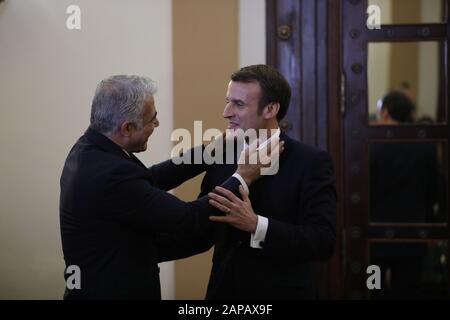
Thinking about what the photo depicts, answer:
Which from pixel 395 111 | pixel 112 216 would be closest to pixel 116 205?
pixel 112 216

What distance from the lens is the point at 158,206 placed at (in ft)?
6.65

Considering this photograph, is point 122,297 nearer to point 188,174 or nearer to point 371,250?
point 188,174

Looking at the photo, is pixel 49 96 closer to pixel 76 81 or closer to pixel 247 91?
pixel 76 81

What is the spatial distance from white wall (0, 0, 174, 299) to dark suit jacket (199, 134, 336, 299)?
1407 millimetres

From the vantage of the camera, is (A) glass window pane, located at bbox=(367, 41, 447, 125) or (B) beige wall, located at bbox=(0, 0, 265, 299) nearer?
(B) beige wall, located at bbox=(0, 0, 265, 299)

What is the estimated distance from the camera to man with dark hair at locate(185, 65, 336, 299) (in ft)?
6.60

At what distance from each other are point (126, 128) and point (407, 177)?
6.97 ft

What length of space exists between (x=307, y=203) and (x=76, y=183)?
753 millimetres

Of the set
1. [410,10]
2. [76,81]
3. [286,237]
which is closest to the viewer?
[286,237]

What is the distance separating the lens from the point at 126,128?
2.10 meters

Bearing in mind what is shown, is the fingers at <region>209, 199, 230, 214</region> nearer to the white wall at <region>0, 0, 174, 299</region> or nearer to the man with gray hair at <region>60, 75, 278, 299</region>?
the man with gray hair at <region>60, 75, 278, 299</region>

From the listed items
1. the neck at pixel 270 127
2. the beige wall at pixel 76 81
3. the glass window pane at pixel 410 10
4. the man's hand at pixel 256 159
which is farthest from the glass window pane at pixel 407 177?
the man's hand at pixel 256 159

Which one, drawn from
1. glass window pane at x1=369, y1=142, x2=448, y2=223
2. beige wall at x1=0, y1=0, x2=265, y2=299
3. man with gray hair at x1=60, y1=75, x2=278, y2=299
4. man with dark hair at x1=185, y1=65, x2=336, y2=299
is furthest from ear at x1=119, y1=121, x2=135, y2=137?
glass window pane at x1=369, y1=142, x2=448, y2=223
